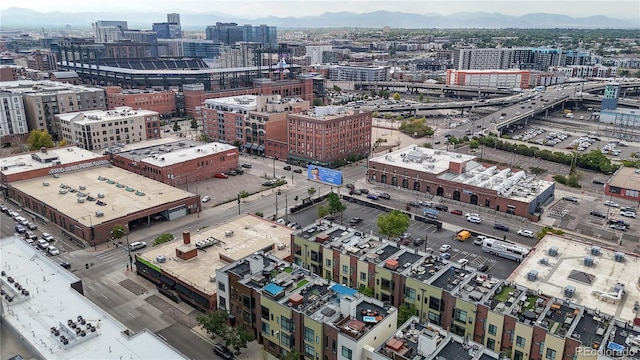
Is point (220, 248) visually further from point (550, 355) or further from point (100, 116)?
point (100, 116)

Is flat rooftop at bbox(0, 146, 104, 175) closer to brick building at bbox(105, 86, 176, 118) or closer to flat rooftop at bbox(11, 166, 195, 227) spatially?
flat rooftop at bbox(11, 166, 195, 227)

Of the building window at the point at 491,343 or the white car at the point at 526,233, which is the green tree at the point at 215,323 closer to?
the building window at the point at 491,343

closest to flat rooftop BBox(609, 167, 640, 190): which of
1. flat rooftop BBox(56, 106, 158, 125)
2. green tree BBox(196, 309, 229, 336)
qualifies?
green tree BBox(196, 309, 229, 336)

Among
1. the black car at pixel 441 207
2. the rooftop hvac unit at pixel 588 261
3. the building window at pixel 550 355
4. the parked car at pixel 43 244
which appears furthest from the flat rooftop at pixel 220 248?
the rooftop hvac unit at pixel 588 261

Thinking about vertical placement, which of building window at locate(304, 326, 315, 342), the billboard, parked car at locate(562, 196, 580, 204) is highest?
building window at locate(304, 326, 315, 342)

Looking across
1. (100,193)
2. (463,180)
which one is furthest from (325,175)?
(100,193)

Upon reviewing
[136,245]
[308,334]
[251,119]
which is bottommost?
[136,245]

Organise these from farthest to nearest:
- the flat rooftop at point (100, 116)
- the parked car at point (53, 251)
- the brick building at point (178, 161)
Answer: the flat rooftop at point (100, 116) < the brick building at point (178, 161) < the parked car at point (53, 251)
